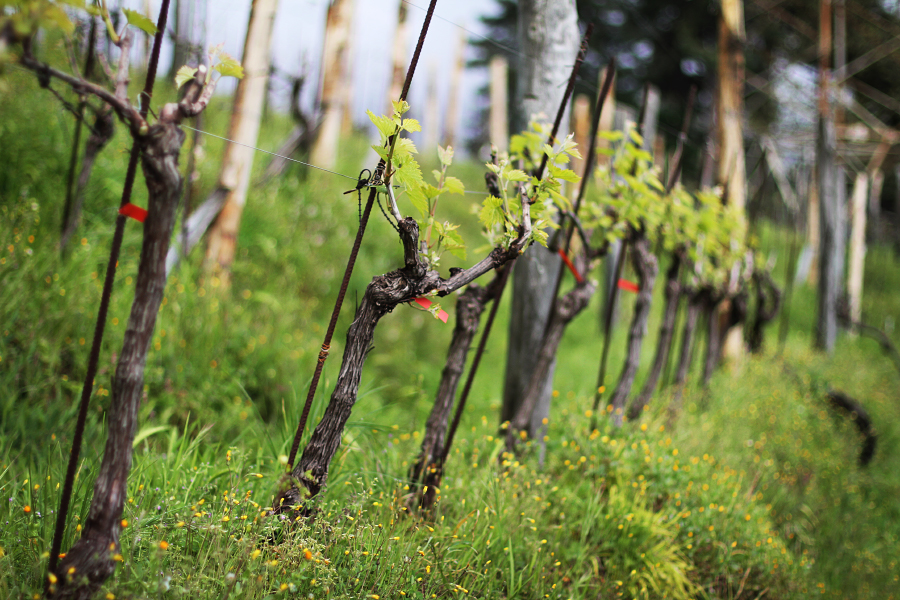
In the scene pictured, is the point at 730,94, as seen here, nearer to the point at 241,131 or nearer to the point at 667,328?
the point at 667,328

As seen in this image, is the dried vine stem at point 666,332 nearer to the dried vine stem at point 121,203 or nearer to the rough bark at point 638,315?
the rough bark at point 638,315

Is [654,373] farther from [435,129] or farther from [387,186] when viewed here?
[435,129]

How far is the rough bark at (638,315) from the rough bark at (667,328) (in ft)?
1.57

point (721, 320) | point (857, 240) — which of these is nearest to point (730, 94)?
point (721, 320)

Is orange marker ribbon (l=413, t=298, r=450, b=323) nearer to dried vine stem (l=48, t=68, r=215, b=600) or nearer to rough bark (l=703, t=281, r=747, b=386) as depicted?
dried vine stem (l=48, t=68, r=215, b=600)

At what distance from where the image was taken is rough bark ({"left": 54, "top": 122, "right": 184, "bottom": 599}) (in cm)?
134

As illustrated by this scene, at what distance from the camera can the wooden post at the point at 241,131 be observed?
4.03 m

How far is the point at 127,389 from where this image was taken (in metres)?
1.39

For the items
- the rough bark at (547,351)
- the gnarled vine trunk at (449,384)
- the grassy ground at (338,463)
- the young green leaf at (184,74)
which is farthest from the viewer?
the rough bark at (547,351)

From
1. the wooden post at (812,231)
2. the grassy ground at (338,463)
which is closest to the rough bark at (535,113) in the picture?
the grassy ground at (338,463)

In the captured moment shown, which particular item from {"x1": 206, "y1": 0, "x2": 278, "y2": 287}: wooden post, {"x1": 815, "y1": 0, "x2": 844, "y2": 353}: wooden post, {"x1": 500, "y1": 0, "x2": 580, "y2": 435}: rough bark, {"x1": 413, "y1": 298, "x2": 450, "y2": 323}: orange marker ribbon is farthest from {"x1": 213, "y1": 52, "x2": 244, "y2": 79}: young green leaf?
{"x1": 815, "y1": 0, "x2": 844, "y2": 353}: wooden post

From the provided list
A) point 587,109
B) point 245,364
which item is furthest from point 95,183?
point 587,109

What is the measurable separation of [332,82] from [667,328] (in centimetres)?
479

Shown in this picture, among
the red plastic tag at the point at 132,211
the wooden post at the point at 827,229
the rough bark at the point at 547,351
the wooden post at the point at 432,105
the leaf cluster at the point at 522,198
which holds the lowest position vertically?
the rough bark at the point at 547,351
